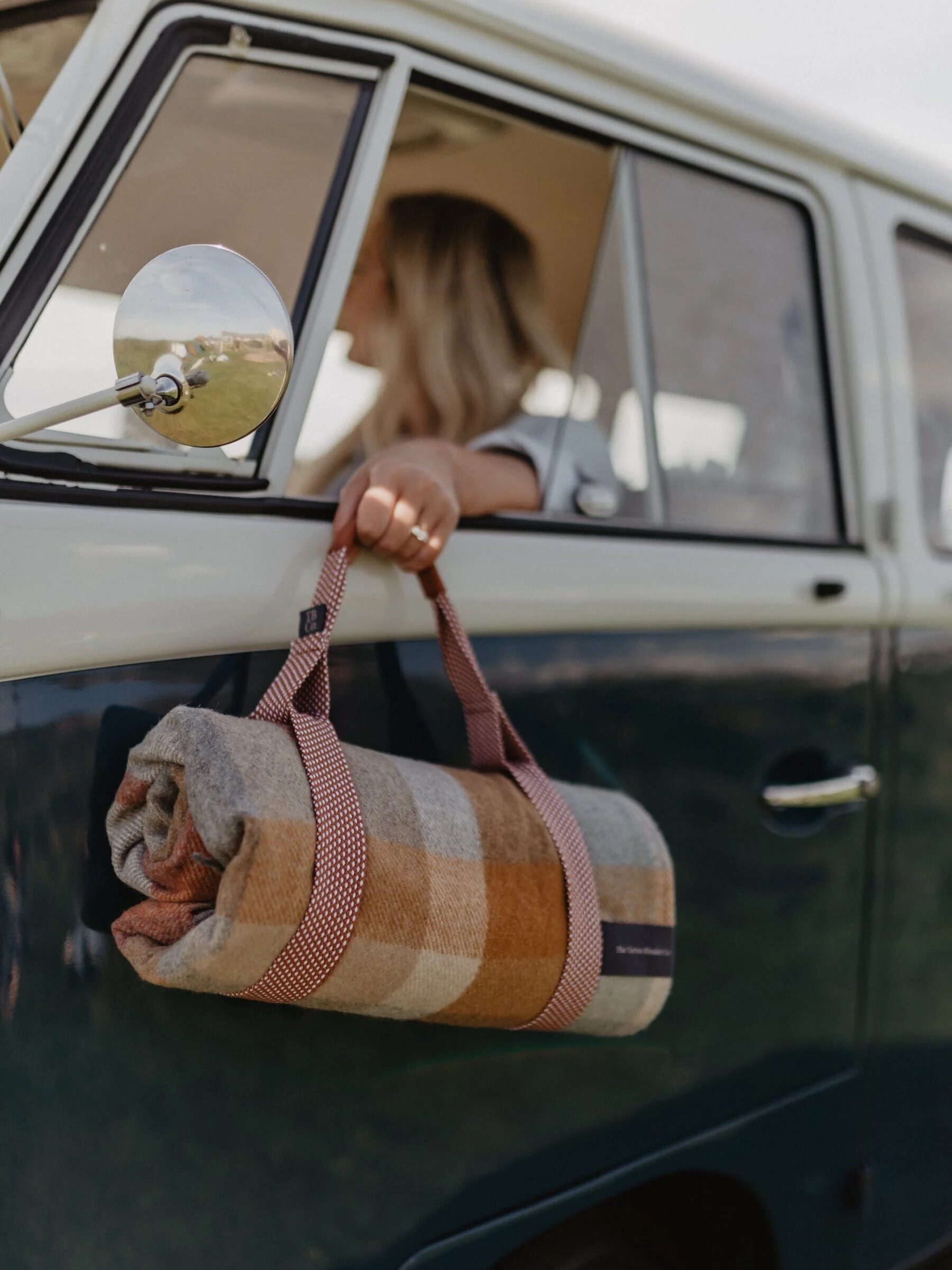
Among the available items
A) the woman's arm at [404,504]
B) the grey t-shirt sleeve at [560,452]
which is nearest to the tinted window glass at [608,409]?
the grey t-shirt sleeve at [560,452]

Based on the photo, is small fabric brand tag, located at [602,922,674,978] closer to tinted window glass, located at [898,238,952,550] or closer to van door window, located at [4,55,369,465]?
van door window, located at [4,55,369,465]

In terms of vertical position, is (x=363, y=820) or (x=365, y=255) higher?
(x=365, y=255)

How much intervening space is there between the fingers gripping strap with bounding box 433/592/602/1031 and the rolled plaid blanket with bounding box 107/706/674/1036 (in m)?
0.02

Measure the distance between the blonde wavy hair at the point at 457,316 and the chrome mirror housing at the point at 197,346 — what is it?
46.3 inches

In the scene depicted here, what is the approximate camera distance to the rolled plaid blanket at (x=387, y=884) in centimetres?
97

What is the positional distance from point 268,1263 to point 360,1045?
0.24 metres

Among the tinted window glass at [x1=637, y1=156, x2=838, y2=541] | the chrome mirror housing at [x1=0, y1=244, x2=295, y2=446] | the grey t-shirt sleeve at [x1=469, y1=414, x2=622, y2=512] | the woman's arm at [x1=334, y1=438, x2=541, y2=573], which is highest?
the tinted window glass at [x1=637, y1=156, x2=838, y2=541]

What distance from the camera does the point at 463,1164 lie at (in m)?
1.37

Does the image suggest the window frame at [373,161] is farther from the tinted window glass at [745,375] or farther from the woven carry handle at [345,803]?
the woven carry handle at [345,803]

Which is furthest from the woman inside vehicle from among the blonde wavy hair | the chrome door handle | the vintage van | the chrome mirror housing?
the chrome mirror housing

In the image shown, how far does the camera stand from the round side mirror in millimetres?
839

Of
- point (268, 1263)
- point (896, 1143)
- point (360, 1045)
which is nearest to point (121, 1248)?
point (268, 1263)

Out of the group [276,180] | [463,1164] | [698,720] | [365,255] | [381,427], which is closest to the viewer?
[463,1164]

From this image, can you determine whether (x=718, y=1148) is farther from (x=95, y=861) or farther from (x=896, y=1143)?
(x=95, y=861)
